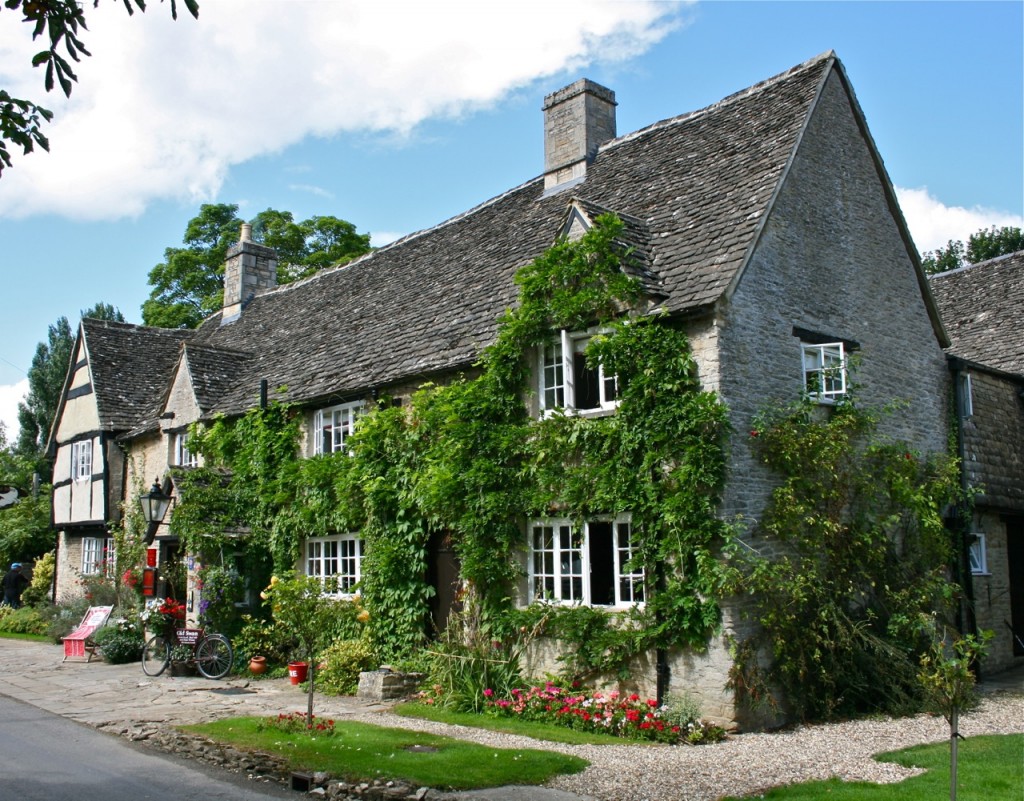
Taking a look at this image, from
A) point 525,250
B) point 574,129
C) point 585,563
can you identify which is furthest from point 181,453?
point 585,563

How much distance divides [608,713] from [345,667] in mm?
5141

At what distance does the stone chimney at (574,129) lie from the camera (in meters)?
19.4

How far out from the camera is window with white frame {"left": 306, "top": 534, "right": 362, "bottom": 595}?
680 inches

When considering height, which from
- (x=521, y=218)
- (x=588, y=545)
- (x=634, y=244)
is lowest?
(x=588, y=545)

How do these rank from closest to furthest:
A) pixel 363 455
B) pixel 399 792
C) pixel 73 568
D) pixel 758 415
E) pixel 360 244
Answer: pixel 399 792 → pixel 758 415 → pixel 363 455 → pixel 73 568 → pixel 360 244

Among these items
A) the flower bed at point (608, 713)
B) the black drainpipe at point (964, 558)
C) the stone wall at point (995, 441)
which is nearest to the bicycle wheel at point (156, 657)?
the flower bed at point (608, 713)

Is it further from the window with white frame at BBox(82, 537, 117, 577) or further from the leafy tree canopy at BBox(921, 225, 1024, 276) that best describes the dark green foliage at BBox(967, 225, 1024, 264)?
the window with white frame at BBox(82, 537, 117, 577)

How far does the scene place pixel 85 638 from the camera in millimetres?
19672

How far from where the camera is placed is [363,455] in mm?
16344

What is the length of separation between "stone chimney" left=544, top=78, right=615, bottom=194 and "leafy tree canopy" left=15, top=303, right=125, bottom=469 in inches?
1180

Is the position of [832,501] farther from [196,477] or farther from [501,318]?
[196,477]

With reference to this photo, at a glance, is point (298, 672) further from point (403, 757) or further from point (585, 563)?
point (403, 757)

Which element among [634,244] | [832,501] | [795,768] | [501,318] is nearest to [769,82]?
[634,244]

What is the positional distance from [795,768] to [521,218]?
506 inches
